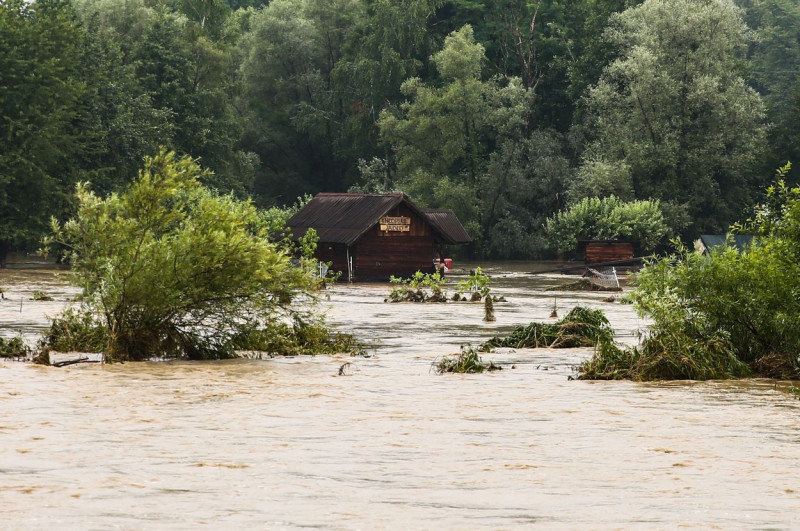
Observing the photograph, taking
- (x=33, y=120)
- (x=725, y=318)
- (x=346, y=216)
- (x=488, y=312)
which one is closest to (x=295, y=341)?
(x=725, y=318)

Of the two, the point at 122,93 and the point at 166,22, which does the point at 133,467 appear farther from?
the point at 166,22

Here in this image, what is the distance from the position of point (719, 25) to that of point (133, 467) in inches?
2634

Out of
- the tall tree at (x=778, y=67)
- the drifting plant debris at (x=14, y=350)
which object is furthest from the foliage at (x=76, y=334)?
the tall tree at (x=778, y=67)

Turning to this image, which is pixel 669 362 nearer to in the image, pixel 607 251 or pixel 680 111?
pixel 607 251

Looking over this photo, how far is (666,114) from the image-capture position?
243 ft

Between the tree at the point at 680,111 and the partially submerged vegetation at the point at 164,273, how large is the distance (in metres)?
53.5

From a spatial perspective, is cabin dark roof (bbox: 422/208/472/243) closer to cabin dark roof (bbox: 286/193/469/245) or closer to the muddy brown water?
cabin dark roof (bbox: 286/193/469/245)

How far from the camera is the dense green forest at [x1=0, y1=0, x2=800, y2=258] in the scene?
64938 mm

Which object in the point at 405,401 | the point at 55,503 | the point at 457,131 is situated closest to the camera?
the point at 55,503

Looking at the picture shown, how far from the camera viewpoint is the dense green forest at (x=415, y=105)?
213ft

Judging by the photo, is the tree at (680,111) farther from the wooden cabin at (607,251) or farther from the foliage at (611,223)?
the wooden cabin at (607,251)

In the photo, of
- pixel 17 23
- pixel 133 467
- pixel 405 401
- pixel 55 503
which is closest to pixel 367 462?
pixel 133 467

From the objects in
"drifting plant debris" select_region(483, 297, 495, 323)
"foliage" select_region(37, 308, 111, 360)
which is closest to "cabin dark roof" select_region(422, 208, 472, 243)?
"drifting plant debris" select_region(483, 297, 495, 323)

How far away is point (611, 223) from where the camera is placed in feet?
220
